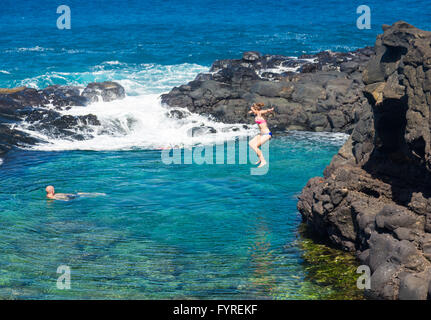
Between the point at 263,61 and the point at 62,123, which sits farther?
the point at 263,61

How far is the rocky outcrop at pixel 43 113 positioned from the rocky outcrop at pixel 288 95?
4757mm

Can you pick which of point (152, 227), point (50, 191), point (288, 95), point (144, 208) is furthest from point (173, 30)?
point (152, 227)

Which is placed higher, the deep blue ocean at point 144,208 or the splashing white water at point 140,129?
the splashing white water at point 140,129

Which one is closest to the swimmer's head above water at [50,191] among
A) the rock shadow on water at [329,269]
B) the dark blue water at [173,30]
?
the rock shadow on water at [329,269]

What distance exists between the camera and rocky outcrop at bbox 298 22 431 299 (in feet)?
39.5

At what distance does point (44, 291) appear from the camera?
41.9ft

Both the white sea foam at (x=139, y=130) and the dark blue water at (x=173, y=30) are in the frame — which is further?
the dark blue water at (x=173, y=30)

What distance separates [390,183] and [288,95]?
17228 millimetres

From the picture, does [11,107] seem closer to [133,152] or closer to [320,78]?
[133,152]

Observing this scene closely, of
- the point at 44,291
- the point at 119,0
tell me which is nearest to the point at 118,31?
the point at 119,0

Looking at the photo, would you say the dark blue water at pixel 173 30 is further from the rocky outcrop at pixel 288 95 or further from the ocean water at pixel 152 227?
the ocean water at pixel 152 227

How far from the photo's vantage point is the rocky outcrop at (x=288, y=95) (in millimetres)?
29344

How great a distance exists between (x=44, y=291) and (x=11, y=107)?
19.1 m

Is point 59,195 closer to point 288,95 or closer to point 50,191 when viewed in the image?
point 50,191
